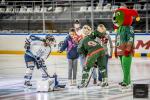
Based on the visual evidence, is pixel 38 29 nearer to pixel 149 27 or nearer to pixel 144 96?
pixel 149 27

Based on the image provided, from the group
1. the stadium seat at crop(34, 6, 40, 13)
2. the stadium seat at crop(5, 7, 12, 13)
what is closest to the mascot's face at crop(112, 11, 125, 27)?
the stadium seat at crop(34, 6, 40, 13)

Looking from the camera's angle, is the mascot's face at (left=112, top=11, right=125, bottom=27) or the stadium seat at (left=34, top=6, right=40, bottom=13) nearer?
the mascot's face at (left=112, top=11, right=125, bottom=27)

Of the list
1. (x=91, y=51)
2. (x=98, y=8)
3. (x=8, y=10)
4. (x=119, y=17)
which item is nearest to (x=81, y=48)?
(x=91, y=51)

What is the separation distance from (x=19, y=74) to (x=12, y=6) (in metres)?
11.0

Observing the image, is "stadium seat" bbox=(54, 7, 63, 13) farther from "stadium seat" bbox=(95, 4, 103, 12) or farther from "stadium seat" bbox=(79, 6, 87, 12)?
"stadium seat" bbox=(95, 4, 103, 12)

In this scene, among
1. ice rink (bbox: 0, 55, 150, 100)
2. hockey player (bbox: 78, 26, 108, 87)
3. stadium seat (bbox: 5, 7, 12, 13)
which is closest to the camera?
ice rink (bbox: 0, 55, 150, 100)

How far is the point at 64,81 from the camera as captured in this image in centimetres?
1376

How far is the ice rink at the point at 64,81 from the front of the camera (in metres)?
11.1

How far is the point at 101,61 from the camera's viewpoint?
12422 millimetres

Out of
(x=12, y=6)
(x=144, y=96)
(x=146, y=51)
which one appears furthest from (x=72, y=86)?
(x=12, y=6)

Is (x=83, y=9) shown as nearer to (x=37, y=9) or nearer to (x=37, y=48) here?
(x=37, y=9)

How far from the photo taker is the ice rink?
11.1 m

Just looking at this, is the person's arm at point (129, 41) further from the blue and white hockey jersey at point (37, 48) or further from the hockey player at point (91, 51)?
the blue and white hockey jersey at point (37, 48)

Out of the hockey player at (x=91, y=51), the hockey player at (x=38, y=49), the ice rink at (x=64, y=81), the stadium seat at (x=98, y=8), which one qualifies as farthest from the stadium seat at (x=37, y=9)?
the hockey player at (x=91, y=51)
